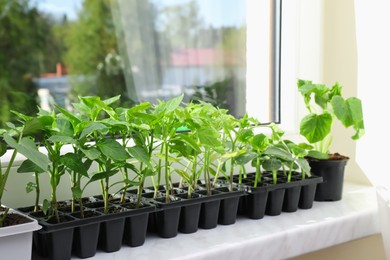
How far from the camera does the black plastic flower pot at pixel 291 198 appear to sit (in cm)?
140

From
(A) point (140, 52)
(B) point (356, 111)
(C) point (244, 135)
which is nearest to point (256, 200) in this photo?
(C) point (244, 135)

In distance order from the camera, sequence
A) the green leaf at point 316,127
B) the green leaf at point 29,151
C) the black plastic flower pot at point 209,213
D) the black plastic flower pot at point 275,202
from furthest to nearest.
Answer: the green leaf at point 316,127, the black plastic flower pot at point 275,202, the black plastic flower pot at point 209,213, the green leaf at point 29,151

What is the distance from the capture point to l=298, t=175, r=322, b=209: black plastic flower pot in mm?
1445

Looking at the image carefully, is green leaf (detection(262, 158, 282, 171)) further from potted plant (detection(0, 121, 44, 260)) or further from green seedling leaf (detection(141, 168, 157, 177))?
potted plant (detection(0, 121, 44, 260))

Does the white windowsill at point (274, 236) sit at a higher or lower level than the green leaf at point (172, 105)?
lower

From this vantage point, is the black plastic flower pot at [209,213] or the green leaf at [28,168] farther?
the black plastic flower pot at [209,213]

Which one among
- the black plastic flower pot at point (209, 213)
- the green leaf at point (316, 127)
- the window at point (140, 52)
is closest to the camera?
the black plastic flower pot at point (209, 213)

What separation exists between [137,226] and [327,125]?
63 centimetres

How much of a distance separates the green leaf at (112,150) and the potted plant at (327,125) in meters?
0.61

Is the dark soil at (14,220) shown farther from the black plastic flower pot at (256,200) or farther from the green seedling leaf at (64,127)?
the black plastic flower pot at (256,200)

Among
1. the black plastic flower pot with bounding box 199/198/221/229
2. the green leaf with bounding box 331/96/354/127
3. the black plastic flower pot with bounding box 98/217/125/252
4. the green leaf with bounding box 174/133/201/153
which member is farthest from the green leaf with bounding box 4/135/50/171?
the green leaf with bounding box 331/96/354/127

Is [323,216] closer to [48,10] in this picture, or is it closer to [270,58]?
[270,58]

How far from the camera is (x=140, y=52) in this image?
13.9ft

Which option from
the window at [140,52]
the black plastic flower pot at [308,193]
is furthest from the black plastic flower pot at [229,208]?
the window at [140,52]
